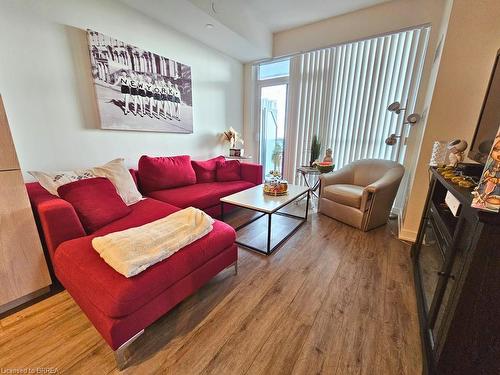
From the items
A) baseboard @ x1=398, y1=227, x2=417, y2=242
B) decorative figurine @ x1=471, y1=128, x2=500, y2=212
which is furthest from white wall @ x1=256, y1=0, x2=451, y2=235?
decorative figurine @ x1=471, y1=128, x2=500, y2=212

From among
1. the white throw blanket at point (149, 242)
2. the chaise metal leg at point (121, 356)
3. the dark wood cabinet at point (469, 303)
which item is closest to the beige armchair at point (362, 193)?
the dark wood cabinet at point (469, 303)

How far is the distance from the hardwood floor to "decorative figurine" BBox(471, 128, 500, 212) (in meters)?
0.87

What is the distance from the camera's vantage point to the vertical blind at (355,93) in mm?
2752

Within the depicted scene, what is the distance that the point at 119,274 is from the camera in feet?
3.37

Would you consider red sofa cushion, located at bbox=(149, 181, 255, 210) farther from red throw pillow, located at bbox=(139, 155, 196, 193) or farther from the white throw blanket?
the white throw blanket

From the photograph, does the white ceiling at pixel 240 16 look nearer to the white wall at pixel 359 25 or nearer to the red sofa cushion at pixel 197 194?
the white wall at pixel 359 25

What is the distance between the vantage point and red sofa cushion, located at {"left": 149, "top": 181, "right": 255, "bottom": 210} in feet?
7.23

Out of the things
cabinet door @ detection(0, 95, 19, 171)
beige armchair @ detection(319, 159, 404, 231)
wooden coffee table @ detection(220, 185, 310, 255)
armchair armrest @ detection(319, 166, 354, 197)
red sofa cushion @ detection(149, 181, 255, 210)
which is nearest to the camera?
cabinet door @ detection(0, 95, 19, 171)

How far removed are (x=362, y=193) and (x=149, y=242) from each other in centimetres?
→ 219

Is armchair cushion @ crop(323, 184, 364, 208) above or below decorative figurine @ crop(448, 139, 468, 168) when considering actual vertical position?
below

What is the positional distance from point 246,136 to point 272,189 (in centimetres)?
226

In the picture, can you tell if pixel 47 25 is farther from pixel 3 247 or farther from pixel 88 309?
pixel 88 309

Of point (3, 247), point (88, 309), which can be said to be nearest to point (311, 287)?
point (88, 309)

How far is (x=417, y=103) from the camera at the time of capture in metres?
2.68
